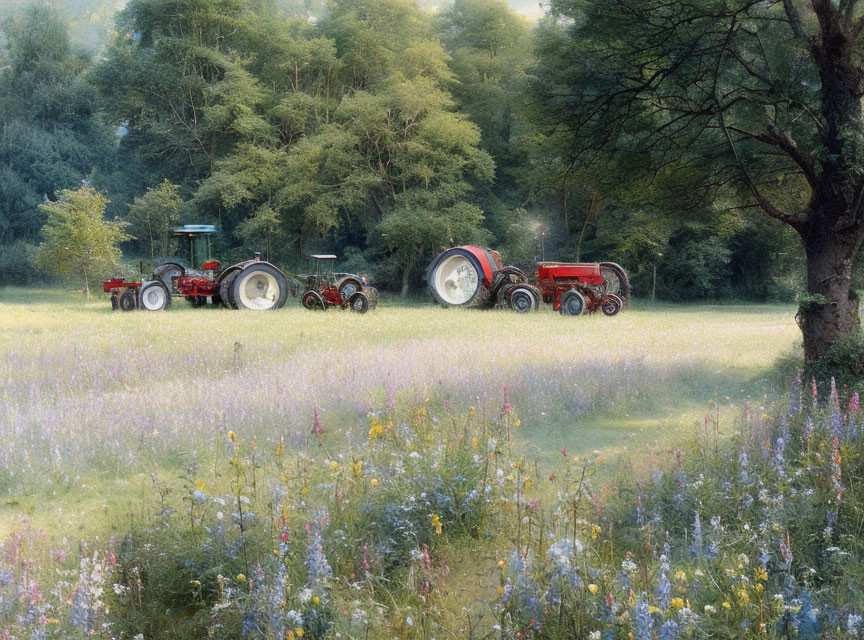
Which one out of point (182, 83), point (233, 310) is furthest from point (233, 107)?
point (233, 310)

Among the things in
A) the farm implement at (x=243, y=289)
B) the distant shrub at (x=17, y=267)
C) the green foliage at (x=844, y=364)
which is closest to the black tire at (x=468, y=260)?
the farm implement at (x=243, y=289)

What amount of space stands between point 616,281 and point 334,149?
11.9 m

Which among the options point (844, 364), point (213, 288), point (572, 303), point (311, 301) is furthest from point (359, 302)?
point (844, 364)

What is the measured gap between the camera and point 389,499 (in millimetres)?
4109

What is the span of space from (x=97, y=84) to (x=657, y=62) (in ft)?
108

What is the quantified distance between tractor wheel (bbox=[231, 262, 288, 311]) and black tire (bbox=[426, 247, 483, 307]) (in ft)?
14.8

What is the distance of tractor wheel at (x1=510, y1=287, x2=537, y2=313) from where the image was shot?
1905cm

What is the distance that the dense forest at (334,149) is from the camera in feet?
89.2

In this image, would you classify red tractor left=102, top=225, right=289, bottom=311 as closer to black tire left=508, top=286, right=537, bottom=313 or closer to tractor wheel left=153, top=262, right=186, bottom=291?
tractor wheel left=153, top=262, right=186, bottom=291

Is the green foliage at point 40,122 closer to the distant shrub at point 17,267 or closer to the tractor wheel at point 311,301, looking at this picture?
the distant shrub at point 17,267

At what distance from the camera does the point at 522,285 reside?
1917 cm

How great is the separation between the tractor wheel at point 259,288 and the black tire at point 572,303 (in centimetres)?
782

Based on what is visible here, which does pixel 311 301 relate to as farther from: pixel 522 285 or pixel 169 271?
pixel 522 285

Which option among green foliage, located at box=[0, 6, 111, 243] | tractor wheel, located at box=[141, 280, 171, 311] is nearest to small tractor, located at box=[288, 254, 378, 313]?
tractor wheel, located at box=[141, 280, 171, 311]
